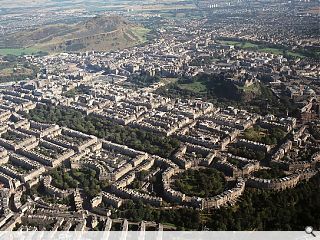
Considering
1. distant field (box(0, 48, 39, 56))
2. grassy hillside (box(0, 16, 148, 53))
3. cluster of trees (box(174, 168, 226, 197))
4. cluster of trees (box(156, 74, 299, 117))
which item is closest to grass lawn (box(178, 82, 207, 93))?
cluster of trees (box(156, 74, 299, 117))

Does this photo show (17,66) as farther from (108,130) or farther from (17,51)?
(108,130)

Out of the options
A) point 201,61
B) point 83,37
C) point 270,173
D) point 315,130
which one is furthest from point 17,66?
point 270,173

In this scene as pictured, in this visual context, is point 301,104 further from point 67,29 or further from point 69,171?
point 67,29

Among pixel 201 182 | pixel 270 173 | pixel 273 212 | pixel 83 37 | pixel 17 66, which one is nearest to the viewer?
pixel 273 212

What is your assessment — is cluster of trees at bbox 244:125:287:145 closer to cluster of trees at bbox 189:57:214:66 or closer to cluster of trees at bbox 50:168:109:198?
cluster of trees at bbox 50:168:109:198

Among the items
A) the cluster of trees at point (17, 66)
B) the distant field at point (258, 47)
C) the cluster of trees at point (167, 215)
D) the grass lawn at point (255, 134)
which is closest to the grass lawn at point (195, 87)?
the grass lawn at point (255, 134)

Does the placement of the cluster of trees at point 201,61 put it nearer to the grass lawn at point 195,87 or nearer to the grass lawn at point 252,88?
the grass lawn at point 195,87
